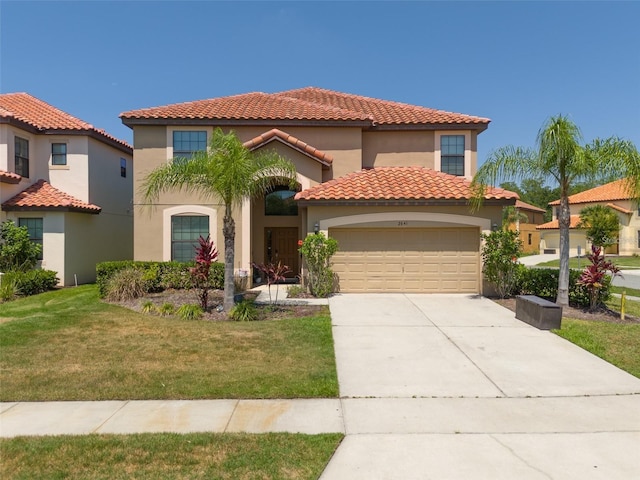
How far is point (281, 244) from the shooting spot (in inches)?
672

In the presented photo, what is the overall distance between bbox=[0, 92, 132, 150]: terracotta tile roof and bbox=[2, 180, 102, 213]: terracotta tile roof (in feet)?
8.20

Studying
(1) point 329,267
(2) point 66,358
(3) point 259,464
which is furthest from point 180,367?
(1) point 329,267

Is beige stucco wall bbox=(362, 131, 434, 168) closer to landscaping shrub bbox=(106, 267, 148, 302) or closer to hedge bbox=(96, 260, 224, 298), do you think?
hedge bbox=(96, 260, 224, 298)

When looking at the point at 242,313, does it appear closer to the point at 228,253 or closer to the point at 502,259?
the point at 228,253

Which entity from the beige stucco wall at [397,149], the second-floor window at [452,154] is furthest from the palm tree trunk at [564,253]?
the beige stucco wall at [397,149]

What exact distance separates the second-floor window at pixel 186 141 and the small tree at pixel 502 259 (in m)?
11.0

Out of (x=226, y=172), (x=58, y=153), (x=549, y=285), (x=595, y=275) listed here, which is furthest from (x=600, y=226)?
(x=58, y=153)

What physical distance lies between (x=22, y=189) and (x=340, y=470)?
59.3ft

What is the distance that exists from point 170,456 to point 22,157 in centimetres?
1728

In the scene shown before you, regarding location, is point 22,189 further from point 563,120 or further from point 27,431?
point 563,120

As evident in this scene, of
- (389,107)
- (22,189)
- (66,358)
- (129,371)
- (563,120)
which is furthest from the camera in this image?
(389,107)

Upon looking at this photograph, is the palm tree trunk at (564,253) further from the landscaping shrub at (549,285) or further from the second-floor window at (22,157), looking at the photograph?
the second-floor window at (22,157)

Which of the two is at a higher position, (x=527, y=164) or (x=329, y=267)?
(x=527, y=164)

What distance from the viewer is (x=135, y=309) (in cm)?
1109
